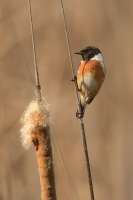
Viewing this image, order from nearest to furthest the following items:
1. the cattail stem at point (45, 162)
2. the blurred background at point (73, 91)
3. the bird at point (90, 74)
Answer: the cattail stem at point (45, 162), the bird at point (90, 74), the blurred background at point (73, 91)

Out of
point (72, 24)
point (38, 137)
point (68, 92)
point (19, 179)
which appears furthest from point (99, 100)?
point (38, 137)

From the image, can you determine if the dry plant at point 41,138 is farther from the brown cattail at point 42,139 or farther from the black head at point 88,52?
the black head at point 88,52

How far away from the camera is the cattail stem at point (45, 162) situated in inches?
44.3

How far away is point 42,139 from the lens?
1.18 metres

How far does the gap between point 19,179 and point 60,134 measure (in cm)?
35

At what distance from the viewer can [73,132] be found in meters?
2.58

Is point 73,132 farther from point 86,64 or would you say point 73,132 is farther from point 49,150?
A: point 49,150

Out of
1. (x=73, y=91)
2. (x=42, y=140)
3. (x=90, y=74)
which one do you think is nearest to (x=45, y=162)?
(x=42, y=140)

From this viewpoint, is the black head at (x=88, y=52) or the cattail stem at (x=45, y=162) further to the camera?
the black head at (x=88, y=52)

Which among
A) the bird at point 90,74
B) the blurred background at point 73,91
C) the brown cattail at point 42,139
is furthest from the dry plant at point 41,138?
the blurred background at point 73,91

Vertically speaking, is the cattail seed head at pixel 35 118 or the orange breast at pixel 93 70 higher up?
the orange breast at pixel 93 70

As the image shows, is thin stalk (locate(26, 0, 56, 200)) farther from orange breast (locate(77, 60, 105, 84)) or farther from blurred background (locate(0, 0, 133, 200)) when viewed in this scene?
blurred background (locate(0, 0, 133, 200))

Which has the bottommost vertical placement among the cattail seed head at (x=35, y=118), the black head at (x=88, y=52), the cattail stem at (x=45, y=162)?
the cattail stem at (x=45, y=162)

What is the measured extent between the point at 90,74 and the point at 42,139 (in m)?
0.92
